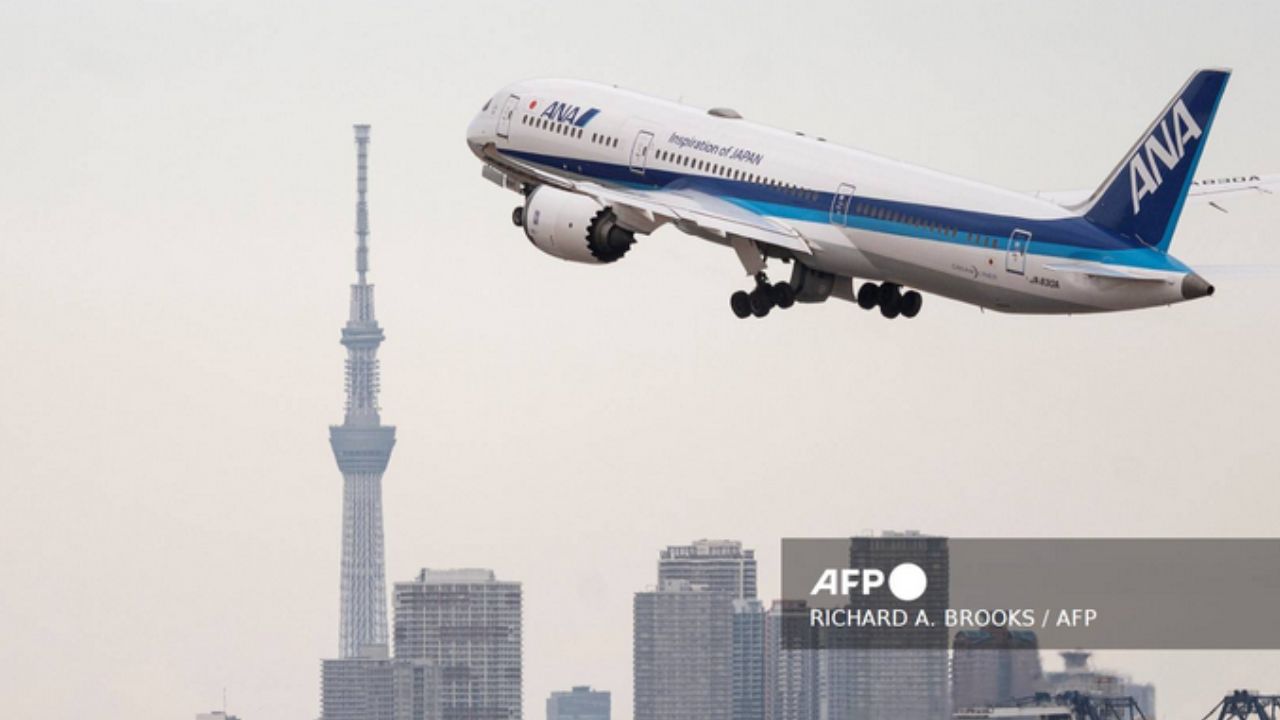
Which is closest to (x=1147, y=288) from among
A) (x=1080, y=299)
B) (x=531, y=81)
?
(x=1080, y=299)

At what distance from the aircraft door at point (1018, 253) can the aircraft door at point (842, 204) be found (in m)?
6.83

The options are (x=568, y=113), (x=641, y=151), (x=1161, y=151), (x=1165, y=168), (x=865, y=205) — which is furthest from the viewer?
(x=568, y=113)

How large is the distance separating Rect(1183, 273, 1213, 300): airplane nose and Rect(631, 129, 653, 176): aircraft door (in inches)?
987

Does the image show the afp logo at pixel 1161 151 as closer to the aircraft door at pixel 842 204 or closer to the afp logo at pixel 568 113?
the aircraft door at pixel 842 204

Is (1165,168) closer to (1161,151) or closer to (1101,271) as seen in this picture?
(1161,151)

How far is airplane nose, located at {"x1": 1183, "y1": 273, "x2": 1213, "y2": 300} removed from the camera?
328ft

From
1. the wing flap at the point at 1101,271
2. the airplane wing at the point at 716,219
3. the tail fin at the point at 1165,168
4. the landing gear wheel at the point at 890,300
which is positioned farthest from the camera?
the landing gear wheel at the point at 890,300

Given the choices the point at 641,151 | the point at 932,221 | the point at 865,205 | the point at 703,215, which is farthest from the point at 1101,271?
the point at 641,151

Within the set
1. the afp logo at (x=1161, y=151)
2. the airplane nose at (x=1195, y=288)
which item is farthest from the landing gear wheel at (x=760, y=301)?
the airplane nose at (x=1195, y=288)

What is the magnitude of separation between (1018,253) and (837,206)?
7804 mm

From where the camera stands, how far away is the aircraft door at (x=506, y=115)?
128125 millimetres

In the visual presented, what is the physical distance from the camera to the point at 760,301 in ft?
373

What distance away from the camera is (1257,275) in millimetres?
99500

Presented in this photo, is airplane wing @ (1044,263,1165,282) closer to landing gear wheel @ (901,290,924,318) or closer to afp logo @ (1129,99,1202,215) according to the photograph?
afp logo @ (1129,99,1202,215)
